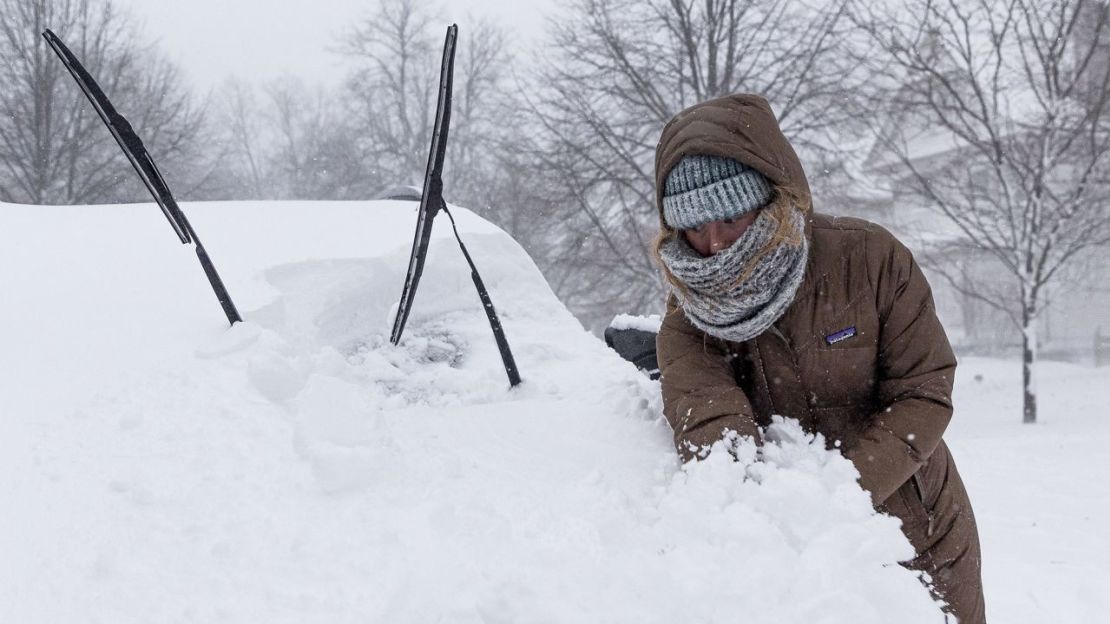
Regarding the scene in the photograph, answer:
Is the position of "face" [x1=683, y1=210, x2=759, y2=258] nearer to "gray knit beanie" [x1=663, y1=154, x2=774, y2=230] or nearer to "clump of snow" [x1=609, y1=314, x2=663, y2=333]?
"gray knit beanie" [x1=663, y1=154, x2=774, y2=230]

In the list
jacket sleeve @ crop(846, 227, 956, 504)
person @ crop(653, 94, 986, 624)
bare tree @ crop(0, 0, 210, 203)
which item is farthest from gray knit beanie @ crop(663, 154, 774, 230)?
bare tree @ crop(0, 0, 210, 203)

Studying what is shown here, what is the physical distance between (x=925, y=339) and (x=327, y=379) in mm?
1552

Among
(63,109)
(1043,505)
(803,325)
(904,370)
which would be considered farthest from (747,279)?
(63,109)

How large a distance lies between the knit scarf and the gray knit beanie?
0.06 meters

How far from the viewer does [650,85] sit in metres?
11.2

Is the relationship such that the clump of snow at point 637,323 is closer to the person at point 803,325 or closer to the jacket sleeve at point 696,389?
the jacket sleeve at point 696,389

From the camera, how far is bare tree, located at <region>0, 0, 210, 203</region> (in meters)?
12.5

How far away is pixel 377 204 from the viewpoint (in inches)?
162

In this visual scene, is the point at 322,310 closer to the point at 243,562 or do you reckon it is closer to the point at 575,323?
the point at 575,323

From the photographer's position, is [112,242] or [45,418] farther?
[112,242]

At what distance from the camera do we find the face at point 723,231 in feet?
5.55

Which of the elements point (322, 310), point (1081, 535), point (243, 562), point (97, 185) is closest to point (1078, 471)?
point (1081, 535)

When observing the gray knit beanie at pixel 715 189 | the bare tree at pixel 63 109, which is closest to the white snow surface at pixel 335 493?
the gray knit beanie at pixel 715 189

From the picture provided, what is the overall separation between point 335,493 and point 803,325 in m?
1.20
